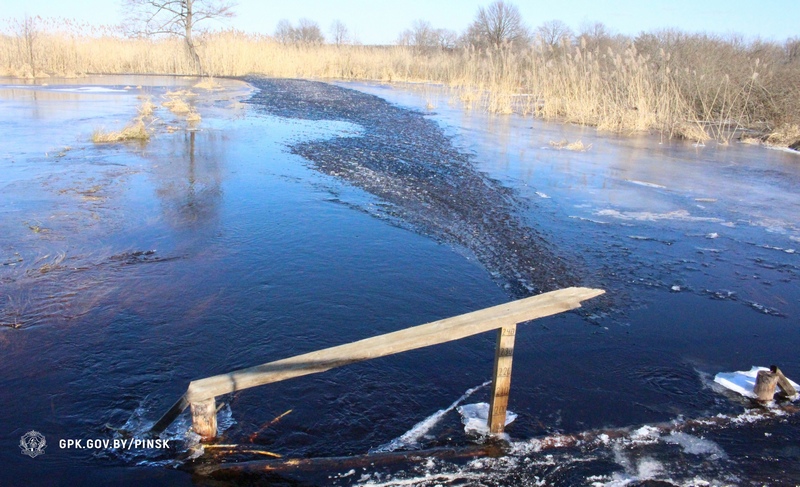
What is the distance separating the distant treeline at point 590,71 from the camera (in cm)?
1545

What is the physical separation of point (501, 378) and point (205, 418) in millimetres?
1617

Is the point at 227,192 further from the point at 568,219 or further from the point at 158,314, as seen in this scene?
the point at 568,219

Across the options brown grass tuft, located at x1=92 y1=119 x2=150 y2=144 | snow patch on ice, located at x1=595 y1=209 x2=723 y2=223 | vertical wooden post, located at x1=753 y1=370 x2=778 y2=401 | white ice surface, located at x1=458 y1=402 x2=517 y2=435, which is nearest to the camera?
white ice surface, located at x1=458 y1=402 x2=517 y2=435

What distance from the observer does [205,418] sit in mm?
3186

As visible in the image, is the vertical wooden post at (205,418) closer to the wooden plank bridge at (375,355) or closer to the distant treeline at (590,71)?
the wooden plank bridge at (375,355)

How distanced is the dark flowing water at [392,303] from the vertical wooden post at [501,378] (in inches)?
5.7

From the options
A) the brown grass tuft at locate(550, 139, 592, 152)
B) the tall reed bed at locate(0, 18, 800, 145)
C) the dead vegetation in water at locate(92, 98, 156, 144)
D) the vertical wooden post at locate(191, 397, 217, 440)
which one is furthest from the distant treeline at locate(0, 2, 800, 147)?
the vertical wooden post at locate(191, 397, 217, 440)

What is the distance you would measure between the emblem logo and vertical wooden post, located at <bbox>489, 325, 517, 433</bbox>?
2.46 m

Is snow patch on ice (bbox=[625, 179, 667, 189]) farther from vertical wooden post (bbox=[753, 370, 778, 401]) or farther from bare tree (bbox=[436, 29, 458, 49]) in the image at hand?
bare tree (bbox=[436, 29, 458, 49])

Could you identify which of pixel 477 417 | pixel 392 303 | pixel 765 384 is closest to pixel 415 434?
pixel 477 417

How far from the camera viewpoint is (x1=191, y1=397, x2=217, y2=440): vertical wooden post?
10.2ft

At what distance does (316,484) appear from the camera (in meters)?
3.07

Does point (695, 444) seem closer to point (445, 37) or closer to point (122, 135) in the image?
point (122, 135)

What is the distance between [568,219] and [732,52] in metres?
13.7
